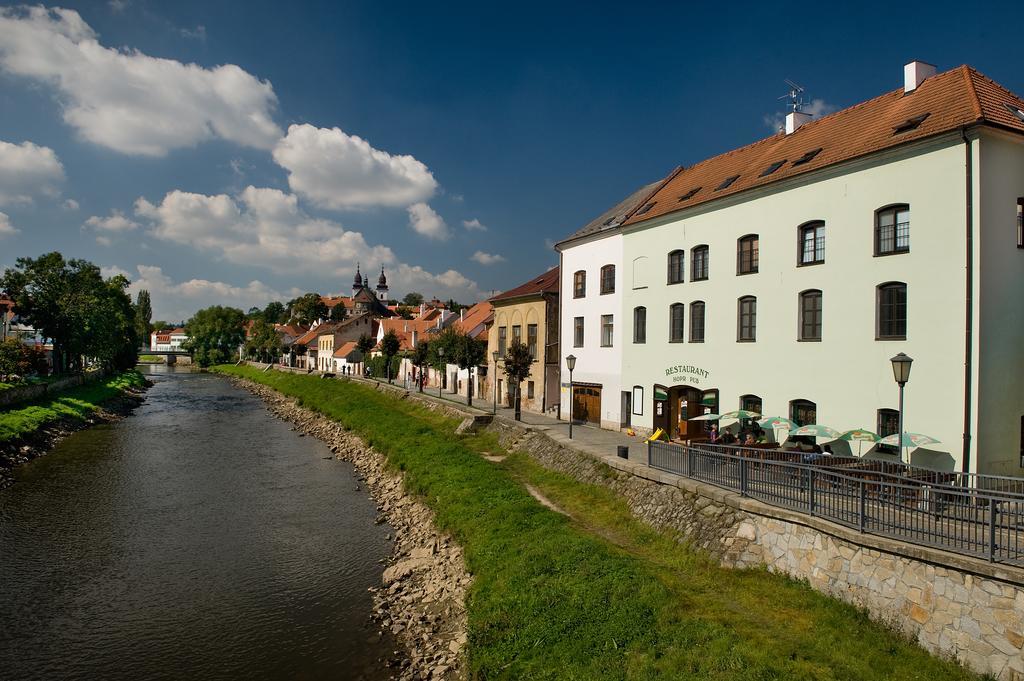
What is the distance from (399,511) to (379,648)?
887 cm

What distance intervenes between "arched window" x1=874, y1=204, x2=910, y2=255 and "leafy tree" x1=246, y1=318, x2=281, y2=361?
9990 cm

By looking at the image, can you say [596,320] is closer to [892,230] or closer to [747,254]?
[747,254]

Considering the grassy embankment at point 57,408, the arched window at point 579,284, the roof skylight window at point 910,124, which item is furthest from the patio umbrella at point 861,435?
the grassy embankment at point 57,408

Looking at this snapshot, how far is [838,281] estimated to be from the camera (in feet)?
54.0

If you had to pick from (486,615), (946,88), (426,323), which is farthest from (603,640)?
(426,323)

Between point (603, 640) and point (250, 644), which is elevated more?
point (603, 640)

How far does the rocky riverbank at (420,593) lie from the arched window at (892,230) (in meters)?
14.0

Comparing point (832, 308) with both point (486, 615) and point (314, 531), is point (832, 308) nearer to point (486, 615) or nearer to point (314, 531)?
point (486, 615)

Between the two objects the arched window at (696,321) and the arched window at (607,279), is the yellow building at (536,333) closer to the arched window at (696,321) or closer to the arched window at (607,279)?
the arched window at (607,279)

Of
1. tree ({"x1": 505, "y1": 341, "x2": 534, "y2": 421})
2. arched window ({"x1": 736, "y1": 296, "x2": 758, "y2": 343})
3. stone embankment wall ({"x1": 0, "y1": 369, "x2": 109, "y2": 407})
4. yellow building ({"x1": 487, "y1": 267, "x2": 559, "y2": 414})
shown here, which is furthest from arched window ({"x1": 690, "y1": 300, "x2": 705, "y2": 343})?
stone embankment wall ({"x1": 0, "y1": 369, "x2": 109, "y2": 407})

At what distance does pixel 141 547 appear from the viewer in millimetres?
17031

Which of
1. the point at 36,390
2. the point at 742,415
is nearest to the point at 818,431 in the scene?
the point at 742,415

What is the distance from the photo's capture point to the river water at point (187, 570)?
11500 mm

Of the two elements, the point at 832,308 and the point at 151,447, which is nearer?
the point at 832,308
